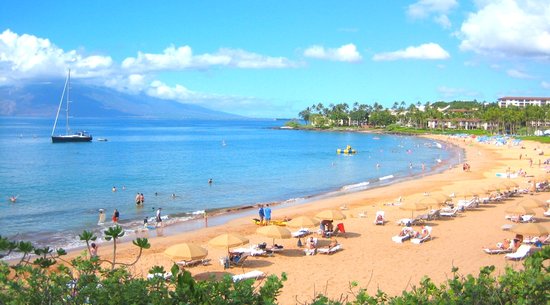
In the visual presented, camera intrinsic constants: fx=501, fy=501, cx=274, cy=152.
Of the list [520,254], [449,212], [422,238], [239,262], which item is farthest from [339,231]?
[520,254]

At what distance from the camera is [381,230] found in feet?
80.7

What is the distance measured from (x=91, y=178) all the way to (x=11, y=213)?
1909 centimetres

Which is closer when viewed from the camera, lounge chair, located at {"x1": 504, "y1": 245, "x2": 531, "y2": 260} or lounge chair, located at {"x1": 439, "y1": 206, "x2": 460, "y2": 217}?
lounge chair, located at {"x1": 504, "y1": 245, "x2": 531, "y2": 260}

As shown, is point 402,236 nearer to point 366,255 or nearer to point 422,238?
point 422,238

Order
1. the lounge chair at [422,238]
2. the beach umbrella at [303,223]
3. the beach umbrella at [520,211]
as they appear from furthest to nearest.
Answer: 1. the beach umbrella at [520,211]
2. the beach umbrella at [303,223]
3. the lounge chair at [422,238]

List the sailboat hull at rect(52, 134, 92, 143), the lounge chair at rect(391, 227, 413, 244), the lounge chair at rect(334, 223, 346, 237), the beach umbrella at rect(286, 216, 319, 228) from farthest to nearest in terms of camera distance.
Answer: the sailboat hull at rect(52, 134, 92, 143)
the lounge chair at rect(334, 223, 346, 237)
the beach umbrella at rect(286, 216, 319, 228)
the lounge chair at rect(391, 227, 413, 244)

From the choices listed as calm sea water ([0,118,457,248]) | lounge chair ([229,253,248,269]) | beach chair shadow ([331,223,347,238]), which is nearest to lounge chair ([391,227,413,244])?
beach chair shadow ([331,223,347,238])

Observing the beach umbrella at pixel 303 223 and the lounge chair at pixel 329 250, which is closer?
the lounge chair at pixel 329 250

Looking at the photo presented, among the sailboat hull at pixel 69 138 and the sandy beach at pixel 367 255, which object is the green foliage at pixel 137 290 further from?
the sailboat hull at pixel 69 138

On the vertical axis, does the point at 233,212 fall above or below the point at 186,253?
below

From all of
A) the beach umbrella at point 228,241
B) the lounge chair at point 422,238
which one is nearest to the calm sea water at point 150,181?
the beach umbrella at point 228,241

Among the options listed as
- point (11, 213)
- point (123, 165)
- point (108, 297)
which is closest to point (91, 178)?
point (123, 165)

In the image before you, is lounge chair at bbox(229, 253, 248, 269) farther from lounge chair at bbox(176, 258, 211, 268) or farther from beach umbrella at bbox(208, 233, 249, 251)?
lounge chair at bbox(176, 258, 211, 268)

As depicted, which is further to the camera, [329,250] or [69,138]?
[69,138]
